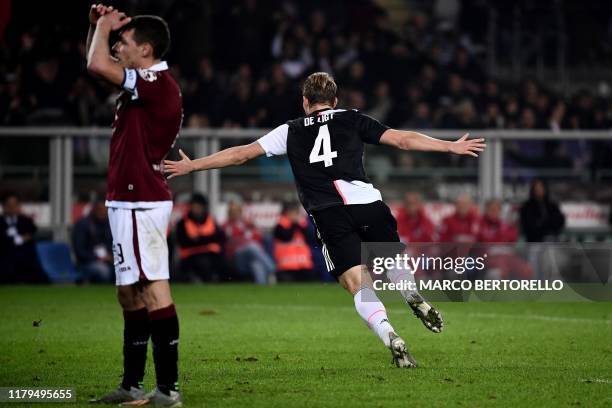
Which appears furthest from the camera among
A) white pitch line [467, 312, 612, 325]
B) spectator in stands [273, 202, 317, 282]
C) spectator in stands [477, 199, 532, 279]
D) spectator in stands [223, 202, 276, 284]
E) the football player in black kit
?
spectator in stands [223, 202, 276, 284]

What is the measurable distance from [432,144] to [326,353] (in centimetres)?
241

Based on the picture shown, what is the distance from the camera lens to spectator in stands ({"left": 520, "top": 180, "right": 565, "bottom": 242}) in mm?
19953

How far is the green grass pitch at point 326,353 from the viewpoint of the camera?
7719 millimetres

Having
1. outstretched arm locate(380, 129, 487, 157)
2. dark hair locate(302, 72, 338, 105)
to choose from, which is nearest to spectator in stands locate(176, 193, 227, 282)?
dark hair locate(302, 72, 338, 105)

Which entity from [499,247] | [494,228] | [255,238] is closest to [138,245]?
[499,247]

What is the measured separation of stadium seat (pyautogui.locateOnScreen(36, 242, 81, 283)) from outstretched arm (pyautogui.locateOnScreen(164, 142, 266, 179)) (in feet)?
35.4

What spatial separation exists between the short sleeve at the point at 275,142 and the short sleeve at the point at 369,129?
1.89 feet

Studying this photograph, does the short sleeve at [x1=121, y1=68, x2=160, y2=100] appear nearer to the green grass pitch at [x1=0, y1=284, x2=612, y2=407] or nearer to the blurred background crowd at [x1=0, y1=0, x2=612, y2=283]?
the green grass pitch at [x1=0, y1=284, x2=612, y2=407]

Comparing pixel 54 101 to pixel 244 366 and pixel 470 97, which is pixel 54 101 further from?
pixel 244 366

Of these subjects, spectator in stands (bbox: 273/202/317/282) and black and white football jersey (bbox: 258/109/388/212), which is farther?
spectator in stands (bbox: 273/202/317/282)

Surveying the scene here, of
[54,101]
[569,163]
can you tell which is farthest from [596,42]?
[54,101]

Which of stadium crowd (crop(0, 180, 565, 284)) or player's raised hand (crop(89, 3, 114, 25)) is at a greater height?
player's raised hand (crop(89, 3, 114, 25))

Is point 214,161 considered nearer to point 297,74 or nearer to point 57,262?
point 57,262

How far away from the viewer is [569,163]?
68.7ft
